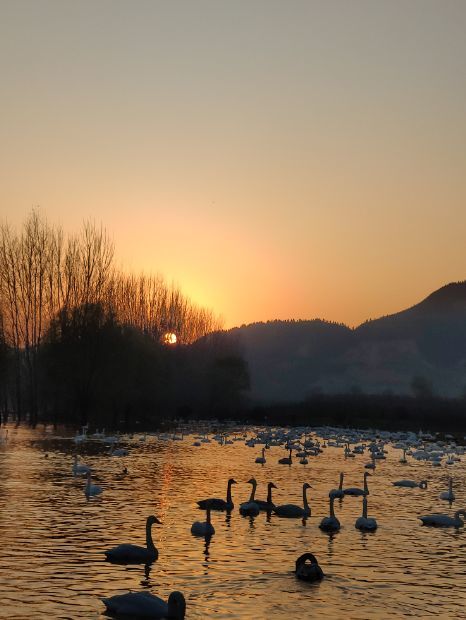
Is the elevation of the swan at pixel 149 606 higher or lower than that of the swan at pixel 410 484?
lower

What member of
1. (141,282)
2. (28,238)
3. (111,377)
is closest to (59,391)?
(111,377)

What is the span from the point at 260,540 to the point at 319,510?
6.01 m

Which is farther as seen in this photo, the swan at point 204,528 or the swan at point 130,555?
the swan at point 204,528

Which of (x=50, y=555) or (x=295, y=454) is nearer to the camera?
(x=50, y=555)

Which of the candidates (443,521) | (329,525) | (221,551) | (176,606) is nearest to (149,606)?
(176,606)

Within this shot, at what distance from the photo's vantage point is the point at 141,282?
10912cm

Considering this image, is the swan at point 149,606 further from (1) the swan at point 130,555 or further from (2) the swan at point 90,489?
(2) the swan at point 90,489

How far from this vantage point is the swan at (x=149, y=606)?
48.6 ft

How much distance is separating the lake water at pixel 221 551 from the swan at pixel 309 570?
217mm

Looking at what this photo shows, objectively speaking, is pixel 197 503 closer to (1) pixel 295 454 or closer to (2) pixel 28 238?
(1) pixel 295 454

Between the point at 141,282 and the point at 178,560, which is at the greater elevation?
the point at 141,282

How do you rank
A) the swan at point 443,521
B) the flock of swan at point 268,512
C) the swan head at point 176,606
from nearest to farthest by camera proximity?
the swan head at point 176,606, the flock of swan at point 268,512, the swan at point 443,521

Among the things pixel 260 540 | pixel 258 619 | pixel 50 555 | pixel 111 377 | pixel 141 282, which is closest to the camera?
pixel 258 619

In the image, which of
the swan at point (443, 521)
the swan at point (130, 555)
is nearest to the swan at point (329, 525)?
the swan at point (443, 521)
